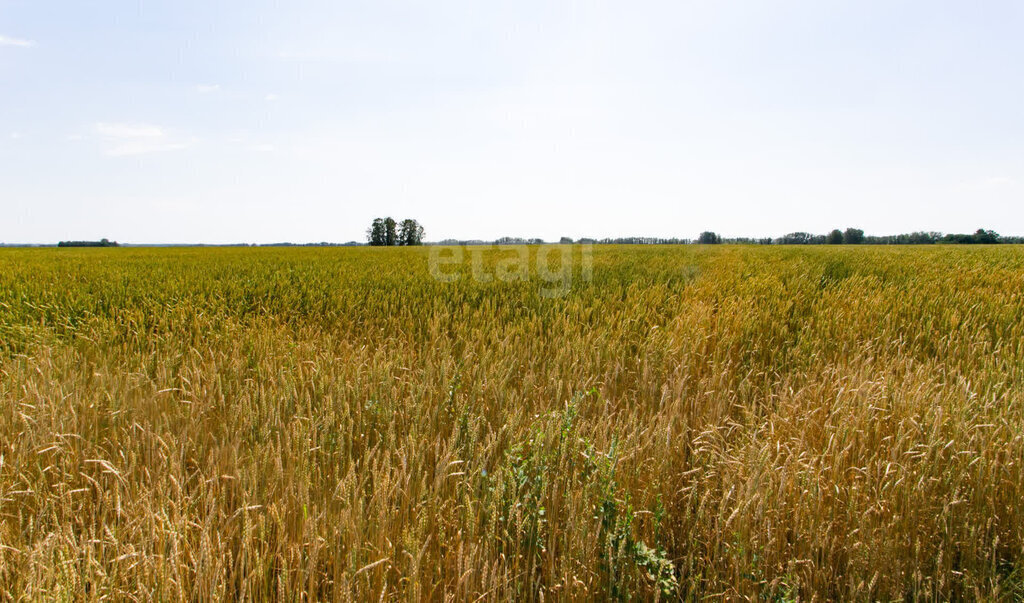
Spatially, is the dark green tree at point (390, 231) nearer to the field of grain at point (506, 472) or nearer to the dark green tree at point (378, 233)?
the dark green tree at point (378, 233)

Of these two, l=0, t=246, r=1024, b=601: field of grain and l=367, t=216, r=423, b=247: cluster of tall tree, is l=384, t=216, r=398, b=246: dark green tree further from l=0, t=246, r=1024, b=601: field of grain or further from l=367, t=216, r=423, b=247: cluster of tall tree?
l=0, t=246, r=1024, b=601: field of grain

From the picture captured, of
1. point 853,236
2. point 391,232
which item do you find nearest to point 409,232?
point 391,232

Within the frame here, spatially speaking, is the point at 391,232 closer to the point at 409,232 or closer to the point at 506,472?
the point at 409,232

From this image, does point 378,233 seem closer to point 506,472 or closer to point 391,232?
point 391,232

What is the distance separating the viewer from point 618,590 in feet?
4.31

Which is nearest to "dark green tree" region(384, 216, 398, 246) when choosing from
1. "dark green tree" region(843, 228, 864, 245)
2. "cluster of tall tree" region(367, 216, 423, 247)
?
"cluster of tall tree" region(367, 216, 423, 247)

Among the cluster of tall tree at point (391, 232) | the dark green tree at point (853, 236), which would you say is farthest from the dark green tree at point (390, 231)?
the dark green tree at point (853, 236)

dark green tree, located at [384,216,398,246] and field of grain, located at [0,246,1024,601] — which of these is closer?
field of grain, located at [0,246,1024,601]

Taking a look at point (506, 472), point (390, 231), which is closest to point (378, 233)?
point (390, 231)

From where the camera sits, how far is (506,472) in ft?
5.19

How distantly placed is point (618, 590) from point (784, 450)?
132 centimetres

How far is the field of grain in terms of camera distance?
4.43 feet

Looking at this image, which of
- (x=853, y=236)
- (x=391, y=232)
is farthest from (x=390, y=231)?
(x=853, y=236)

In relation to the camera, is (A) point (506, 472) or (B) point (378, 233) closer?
(A) point (506, 472)
